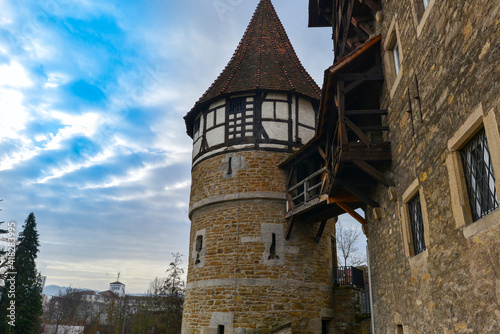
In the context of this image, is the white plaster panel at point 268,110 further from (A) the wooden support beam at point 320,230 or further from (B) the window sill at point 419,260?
(B) the window sill at point 419,260

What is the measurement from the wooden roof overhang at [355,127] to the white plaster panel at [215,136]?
16.2ft

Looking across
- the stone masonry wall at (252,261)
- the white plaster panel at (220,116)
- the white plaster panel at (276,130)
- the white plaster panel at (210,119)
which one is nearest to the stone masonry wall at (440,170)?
the stone masonry wall at (252,261)

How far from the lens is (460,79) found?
188 inches

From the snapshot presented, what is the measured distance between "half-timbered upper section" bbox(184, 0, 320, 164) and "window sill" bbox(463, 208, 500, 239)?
10.3m

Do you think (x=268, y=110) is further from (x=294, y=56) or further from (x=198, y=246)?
(x=198, y=246)

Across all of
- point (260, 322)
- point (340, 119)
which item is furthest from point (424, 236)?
point (260, 322)

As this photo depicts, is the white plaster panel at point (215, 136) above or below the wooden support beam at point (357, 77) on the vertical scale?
above

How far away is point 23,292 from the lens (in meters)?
26.7

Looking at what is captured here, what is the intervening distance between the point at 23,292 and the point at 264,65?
2295 centimetres

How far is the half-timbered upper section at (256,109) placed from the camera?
14750 millimetres

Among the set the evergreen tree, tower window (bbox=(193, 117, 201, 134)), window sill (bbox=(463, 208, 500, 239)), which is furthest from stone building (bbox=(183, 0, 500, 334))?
the evergreen tree

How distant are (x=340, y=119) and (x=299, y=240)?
6.60 meters

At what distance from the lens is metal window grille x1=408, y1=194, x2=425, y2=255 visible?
6.29 metres

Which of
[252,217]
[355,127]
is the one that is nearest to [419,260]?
[355,127]
